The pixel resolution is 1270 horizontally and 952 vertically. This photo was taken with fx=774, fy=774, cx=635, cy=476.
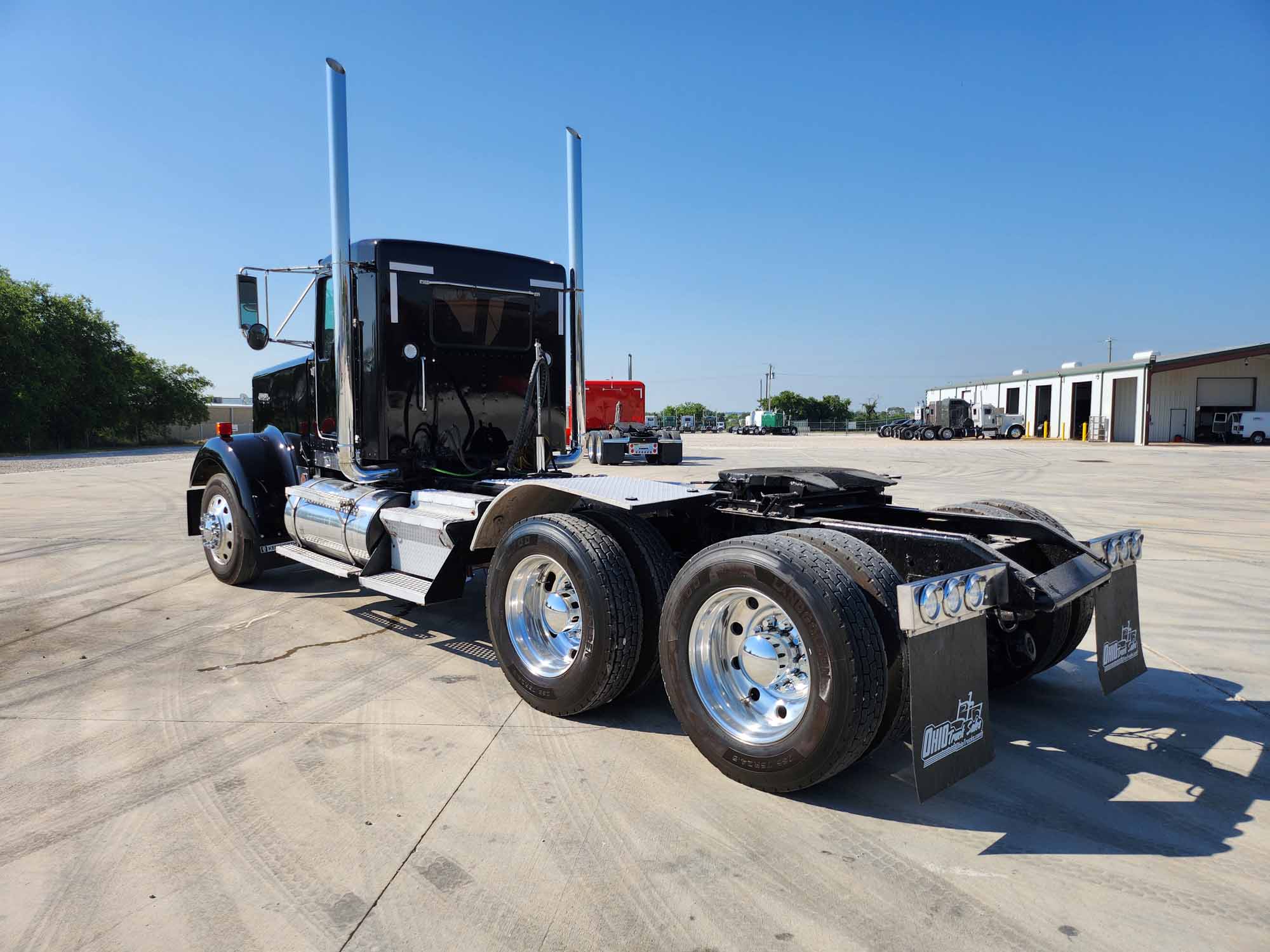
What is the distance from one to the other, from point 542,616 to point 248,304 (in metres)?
3.78

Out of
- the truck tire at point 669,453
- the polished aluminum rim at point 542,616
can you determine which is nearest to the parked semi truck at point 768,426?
the truck tire at point 669,453

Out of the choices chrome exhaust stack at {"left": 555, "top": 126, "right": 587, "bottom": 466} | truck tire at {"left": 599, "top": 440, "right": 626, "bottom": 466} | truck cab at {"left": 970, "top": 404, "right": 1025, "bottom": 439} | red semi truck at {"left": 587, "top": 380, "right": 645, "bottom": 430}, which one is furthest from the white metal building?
chrome exhaust stack at {"left": 555, "top": 126, "right": 587, "bottom": 466}

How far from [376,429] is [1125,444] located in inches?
1795

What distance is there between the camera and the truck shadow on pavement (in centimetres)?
287

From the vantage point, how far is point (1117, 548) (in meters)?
3.70

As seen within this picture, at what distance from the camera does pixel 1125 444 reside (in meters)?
41.6

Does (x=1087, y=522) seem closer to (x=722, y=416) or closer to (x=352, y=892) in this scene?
(x=352, y=892)

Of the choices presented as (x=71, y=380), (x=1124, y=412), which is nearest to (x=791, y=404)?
(x=1124, y=412)

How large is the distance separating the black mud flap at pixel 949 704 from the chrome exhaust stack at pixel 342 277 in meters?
4.42

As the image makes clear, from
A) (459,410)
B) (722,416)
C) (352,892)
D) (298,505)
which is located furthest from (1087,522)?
(722,416)

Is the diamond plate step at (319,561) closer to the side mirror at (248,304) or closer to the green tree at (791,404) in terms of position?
the side mirror at (248,304)

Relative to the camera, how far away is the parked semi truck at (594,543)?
292 centimetres

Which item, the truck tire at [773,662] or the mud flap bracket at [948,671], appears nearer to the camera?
the mud flap bracket at [948,671]

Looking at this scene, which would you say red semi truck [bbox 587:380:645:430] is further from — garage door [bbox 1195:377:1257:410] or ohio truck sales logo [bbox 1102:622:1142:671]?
garage door [bbox 1195:377:1257:410]
